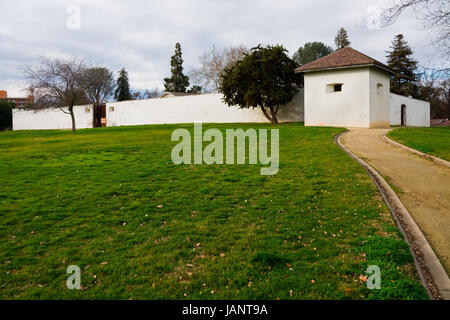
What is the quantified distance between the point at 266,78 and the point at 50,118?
3458 cm

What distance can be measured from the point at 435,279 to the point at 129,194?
17.9 feet

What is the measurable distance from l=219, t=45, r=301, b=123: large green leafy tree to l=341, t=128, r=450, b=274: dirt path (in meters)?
13.4

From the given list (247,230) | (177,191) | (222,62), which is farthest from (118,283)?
(222,62)

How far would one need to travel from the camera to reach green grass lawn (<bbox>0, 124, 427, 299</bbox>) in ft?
11.0

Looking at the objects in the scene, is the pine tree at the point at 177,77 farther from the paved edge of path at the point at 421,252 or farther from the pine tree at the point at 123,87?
the paved edge of path at the point at 421,252

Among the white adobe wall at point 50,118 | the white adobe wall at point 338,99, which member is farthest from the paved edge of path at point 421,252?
the white adobe wall at point 50,118

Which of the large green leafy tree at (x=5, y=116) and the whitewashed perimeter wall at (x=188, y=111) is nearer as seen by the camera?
the whitewashed perimeter wall at (x=188, y=111)

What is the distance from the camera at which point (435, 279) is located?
351 centimetres

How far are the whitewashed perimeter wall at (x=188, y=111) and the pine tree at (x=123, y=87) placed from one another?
29.1m

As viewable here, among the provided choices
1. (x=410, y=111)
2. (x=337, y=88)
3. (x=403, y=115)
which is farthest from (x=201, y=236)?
(x=410, y=111)

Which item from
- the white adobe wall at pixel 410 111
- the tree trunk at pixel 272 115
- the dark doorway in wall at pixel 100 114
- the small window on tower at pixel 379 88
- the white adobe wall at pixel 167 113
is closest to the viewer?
the small window on tower at pixel 379 88

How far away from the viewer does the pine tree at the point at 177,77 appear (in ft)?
202

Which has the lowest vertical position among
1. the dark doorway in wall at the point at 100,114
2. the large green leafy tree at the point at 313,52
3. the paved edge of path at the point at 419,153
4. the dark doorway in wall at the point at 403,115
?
the paved edge of path at the point at 419,153

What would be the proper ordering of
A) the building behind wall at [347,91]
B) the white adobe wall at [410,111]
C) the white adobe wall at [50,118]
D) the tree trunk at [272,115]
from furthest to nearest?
the white adobe wall at [50,118], the tree trunk at [272,115], the white adobe wall at [410,111], the building behind wall at [347,91]
